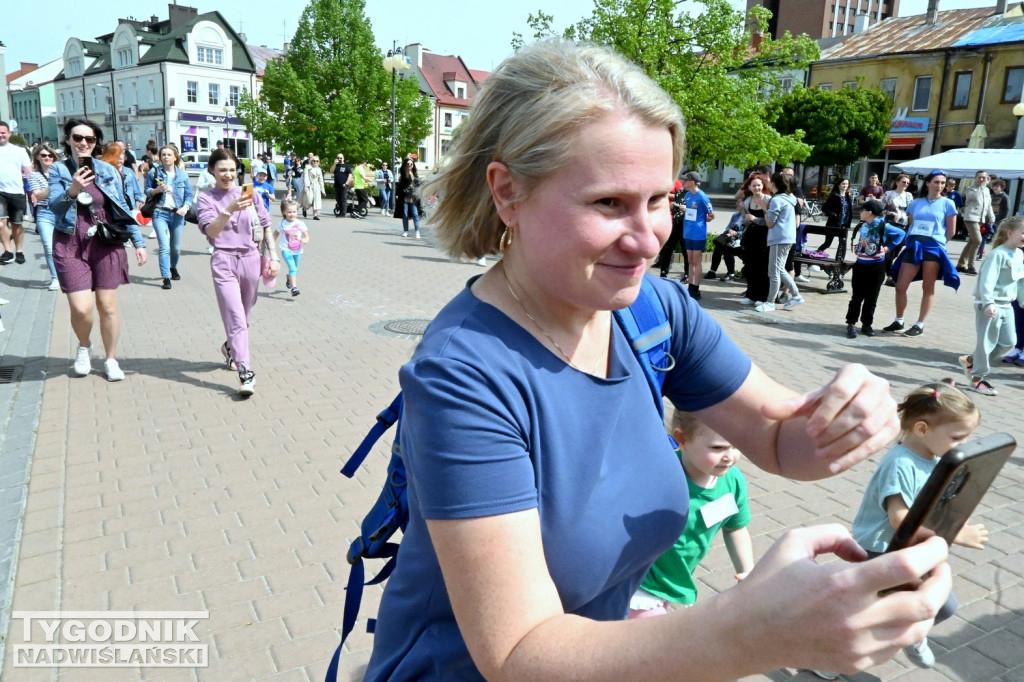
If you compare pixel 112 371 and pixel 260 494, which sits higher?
pixel 112 371

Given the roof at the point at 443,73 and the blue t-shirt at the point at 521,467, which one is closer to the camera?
the blue t-shirt at the point at 521,467

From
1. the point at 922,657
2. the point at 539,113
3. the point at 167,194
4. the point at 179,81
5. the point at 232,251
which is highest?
the point at 179,81

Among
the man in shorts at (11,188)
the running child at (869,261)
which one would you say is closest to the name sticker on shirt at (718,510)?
the running child at (869,261)

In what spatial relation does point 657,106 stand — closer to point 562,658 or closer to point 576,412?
point 576,412

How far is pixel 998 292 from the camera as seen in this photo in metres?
7.21

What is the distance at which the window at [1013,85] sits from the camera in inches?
1393

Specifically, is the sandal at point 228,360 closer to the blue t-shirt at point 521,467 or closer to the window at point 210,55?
the blue t-shirt at point 521,467

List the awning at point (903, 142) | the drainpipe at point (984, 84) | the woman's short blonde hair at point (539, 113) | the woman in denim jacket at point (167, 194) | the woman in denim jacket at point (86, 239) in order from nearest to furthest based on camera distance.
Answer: the woman's short blonde hair at point (539, 113) → the woman in denim jacket at point (86, 239) → the woman in denim jacket at point (167, 194) → the drainpipe at point (984, 84) → the awning at point (903, 142)

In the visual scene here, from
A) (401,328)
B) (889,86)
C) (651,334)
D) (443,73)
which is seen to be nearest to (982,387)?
(401,328)

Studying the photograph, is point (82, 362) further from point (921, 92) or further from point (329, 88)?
point (921, 92)

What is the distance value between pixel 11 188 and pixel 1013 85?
132 feet

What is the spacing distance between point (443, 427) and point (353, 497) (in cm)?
370

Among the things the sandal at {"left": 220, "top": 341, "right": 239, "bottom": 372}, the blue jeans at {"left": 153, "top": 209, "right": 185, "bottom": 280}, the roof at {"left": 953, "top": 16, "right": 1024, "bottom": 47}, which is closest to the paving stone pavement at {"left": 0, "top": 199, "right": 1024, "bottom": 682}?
the sandal at {"left": 220, "top": 341, "right": 239, "bottom": 372}

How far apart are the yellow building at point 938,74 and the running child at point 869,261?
3000 cm
